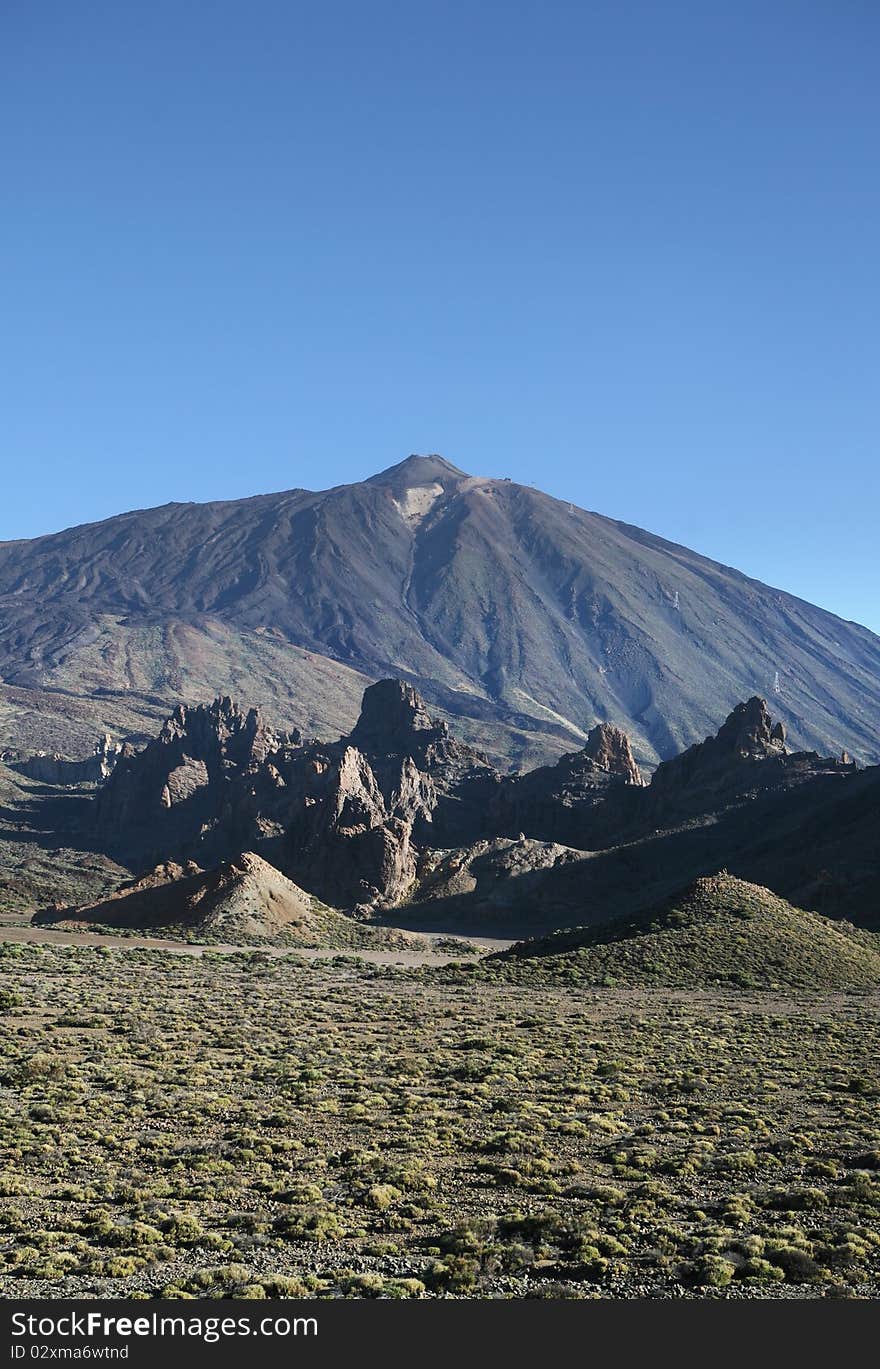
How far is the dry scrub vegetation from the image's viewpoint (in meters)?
18.1

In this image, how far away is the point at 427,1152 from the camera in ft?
86.0

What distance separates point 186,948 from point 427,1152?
176 feet

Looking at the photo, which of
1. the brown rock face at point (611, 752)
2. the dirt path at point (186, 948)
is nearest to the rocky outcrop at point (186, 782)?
the brown rock face at point (611, 752)

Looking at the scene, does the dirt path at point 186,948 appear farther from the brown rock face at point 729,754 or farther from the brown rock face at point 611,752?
the brown rock face at point 611,752

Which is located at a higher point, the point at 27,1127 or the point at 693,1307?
the point at 693,1307

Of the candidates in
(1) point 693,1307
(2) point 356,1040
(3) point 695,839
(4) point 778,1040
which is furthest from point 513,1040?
(3) point 695,839

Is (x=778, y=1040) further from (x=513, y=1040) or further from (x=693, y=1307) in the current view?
(x=693, y=1307)

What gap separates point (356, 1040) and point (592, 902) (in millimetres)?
62726

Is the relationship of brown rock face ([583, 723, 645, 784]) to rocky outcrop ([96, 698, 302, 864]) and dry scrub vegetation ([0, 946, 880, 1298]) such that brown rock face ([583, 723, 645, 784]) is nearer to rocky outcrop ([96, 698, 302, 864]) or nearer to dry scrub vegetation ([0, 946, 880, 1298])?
rocky outcrop ([96, 698, 302, 864])

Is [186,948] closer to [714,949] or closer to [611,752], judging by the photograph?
[714,949]

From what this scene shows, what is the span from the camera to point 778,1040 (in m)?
45.1

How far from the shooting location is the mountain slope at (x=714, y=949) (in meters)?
64.1

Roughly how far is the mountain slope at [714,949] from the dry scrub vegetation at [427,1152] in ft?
43.7

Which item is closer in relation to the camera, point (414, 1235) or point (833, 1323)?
point (833, 1323)
